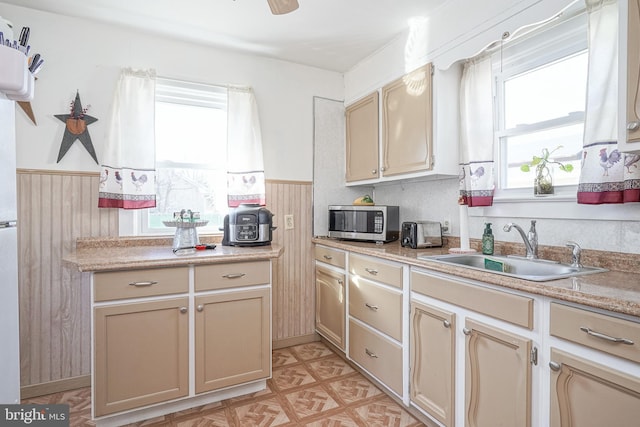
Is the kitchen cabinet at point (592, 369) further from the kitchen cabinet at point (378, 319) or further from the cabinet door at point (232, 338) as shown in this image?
the cabinet door at point (232, 338)

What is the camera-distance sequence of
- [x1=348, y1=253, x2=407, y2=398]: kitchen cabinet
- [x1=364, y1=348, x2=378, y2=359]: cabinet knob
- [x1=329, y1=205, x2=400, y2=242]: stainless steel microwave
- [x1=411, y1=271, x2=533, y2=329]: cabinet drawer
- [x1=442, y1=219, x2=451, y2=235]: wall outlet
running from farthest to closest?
[x1=329, y1=205, x2=400, y2=242]: stainless steel microwave < [x1=442, y1=219, x2=451, y2=235]: wall outlet < [x1=364, y1=348, x2=378, y2=359]: cabinet knob < [x1=348, y1=253, x2=407, y2=398]: kitchen cabinet < [x1=411, y1=271, x2=533, y2=329]: cabinet drawer

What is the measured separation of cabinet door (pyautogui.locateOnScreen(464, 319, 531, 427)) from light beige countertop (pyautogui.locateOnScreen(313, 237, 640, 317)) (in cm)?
22

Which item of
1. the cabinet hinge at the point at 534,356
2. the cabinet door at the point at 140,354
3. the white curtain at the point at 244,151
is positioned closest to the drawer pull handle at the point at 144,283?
the cabinet door at the point at 140,354

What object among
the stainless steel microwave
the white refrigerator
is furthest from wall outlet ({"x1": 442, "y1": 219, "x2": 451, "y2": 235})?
the white refrigerator

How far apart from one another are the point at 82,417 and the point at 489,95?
3.07m

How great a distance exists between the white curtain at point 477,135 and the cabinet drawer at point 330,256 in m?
0.95

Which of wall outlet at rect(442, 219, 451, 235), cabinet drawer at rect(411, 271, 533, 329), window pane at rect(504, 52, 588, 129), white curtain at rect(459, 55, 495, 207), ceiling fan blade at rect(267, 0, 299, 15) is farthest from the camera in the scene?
wall outlet at rect(442, 219, 451, 235)

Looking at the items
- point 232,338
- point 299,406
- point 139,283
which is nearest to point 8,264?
point 139,283

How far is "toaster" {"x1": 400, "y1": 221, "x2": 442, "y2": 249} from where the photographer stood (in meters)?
2.25

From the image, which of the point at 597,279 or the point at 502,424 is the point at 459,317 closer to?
the point at 502,424

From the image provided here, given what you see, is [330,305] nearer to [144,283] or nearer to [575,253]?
[144,283]

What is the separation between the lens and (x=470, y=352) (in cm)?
150

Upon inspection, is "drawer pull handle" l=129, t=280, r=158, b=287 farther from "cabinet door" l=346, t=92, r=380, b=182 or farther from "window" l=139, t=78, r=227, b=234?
"cabinet door" l=346, t=92, r=380, b=182

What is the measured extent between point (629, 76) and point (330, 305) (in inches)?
87.7
